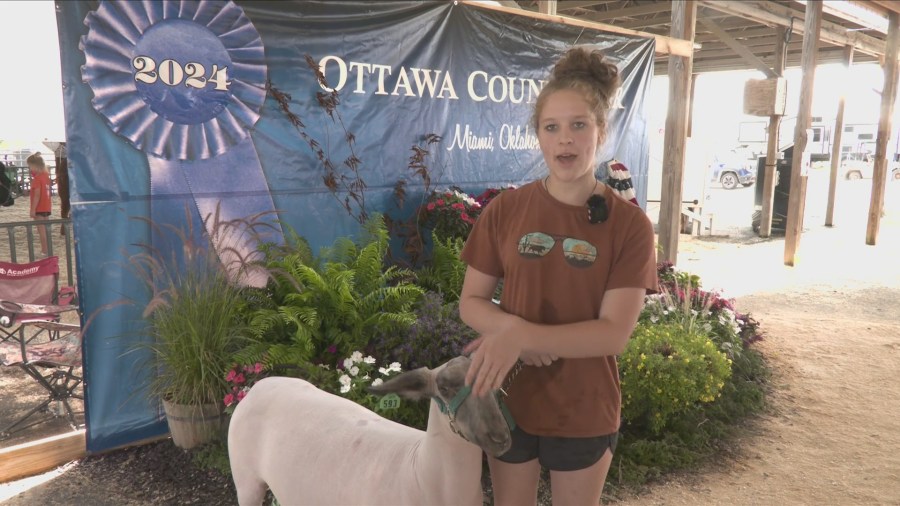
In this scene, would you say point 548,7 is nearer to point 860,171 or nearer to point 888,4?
point 888,4

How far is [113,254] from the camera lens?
4.27 metres

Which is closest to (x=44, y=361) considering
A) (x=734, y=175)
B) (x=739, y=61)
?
(x=739, y=61)

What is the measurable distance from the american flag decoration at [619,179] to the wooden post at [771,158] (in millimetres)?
6865

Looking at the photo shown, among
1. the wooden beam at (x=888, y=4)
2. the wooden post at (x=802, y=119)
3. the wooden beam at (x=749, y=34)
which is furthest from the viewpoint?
the wooden beam at (x=749, y=34)

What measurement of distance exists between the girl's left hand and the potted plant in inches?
115

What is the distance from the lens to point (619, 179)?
7285mm

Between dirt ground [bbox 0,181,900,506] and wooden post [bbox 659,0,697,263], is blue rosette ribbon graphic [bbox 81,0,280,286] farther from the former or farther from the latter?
wooden post [bbox 659,0,697,263]

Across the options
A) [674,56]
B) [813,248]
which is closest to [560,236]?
[674,56]

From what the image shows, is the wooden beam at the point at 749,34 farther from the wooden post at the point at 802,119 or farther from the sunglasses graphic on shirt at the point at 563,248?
the sunglasses graphic on shirt at the point at 563,248

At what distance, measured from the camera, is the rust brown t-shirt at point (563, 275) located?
5.84 ft

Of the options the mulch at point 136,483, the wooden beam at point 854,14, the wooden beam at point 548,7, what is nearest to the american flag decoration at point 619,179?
the wooden beam at point 548,7

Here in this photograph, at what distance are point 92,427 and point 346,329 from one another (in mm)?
1754

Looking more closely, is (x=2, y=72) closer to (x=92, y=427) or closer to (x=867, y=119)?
(x=92, y=427)

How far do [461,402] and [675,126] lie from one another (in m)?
7.86
